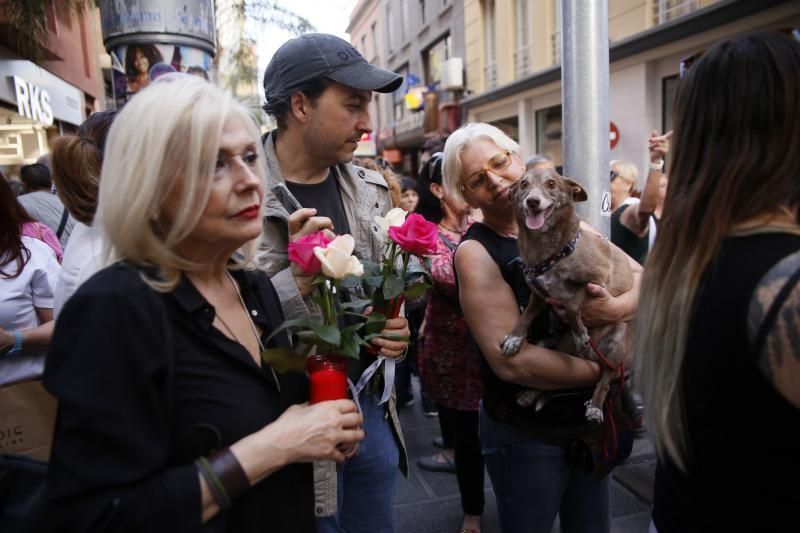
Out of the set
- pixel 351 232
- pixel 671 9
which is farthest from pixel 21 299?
pixel 671 9

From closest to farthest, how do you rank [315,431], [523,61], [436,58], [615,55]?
[315,431] → [615,55] → [523,61] → [436,58]

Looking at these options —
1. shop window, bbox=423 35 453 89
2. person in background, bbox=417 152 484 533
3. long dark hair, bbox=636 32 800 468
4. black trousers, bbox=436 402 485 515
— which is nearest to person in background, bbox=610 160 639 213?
person in background, bbox=417 152 484 533

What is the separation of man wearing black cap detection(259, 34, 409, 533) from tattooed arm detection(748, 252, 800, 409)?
3.76 ft

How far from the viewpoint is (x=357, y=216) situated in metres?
2.42

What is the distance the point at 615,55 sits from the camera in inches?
462

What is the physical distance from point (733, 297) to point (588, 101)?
2739 mm

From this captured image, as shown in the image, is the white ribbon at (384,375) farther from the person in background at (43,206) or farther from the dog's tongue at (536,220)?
the person in background at (43,206)

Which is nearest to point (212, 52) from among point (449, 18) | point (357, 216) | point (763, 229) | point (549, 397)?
point (357, 216)

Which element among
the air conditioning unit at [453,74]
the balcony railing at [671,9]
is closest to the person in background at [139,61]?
the balcony railing at [671,9]

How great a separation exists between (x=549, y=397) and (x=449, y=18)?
2089 cm

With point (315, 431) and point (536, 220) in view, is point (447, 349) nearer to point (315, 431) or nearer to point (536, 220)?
point (536, 220)

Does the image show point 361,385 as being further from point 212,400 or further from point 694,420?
point 694,420

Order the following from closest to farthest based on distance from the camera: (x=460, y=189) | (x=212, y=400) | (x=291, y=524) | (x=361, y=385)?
(x=212, y=400) < (x=291, y=524) < (x=361, y=385) < (x=460, y=189)

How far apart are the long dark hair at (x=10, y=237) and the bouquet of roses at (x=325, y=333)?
1898mm
